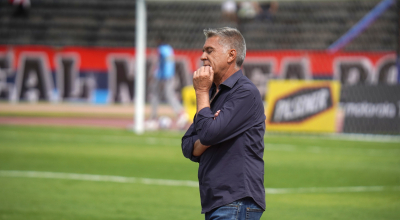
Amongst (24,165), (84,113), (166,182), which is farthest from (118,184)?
(84,113)

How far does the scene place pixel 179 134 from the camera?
1413 cm

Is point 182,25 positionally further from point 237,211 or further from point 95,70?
point 237,211

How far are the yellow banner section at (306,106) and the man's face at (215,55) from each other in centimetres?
1081

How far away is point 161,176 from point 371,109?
7.13 metres

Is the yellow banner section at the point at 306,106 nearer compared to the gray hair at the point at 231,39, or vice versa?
the gray hair at the point at 231,39

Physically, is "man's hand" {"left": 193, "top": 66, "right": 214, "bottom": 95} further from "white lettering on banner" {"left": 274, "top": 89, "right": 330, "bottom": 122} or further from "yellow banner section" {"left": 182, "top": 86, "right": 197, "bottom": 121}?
"yellow banner section" {"left": 182, "top": 86, "right": 197, "bottom": 121}

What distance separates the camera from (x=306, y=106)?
13.9m

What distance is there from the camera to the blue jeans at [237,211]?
3.20m

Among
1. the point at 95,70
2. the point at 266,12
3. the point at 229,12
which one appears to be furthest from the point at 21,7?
the point at 266,12

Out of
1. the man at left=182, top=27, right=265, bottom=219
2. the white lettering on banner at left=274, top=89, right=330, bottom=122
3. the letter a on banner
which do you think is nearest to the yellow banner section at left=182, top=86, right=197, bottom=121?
the white lettering on banner at left=274, top=89, right=330, bottom=122

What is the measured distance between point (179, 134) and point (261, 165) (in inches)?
426

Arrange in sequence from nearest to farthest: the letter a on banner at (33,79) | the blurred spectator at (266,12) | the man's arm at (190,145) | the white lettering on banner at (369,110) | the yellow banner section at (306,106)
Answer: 1. the man's arm at (190,145)
2. the white lettering on banner at (369,110)
3. the yellow banner section at (306,106)
4. the letter a on banner at (33,79)
5. the blurred spectator at (266,12)

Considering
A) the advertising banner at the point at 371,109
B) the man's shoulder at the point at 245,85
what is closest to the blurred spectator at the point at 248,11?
the advertising banner at the point at 371,109

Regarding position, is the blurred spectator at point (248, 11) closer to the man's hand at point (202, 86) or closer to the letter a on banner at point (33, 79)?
the letter a on banner at point (33, 79)
